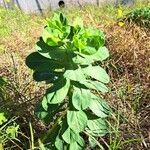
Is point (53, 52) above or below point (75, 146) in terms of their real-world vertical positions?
above

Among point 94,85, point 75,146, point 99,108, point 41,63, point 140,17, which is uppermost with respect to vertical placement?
point 41,63

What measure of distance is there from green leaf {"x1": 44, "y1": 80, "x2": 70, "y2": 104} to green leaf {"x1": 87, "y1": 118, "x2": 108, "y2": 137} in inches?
7.3

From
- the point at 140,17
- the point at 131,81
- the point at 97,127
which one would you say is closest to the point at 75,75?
the point at 97,127

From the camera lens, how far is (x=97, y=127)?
7.04 ft

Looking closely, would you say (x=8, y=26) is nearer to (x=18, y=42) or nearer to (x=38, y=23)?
(x=38, y=23)

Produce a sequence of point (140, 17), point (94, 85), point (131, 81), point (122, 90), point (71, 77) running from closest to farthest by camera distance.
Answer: point (71, 77) → point (94, 85) → point (122, 90) → point (131, 81) → point (140, 17)

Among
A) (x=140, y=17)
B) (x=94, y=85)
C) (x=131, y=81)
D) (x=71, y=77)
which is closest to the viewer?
(x=71, y=77)

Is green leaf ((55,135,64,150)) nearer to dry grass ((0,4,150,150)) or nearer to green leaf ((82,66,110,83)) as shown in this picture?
dry grass ((0,4,150,150))

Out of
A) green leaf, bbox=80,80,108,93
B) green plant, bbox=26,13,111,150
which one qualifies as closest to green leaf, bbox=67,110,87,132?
green plant, bbox=26,13,111,150

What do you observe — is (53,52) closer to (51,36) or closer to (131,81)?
(51,36)

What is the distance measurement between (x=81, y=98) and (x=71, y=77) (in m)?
0.11

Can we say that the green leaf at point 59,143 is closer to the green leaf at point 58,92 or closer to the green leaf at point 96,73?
the green leaf at point 58,92

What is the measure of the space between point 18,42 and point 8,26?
131 centimetres

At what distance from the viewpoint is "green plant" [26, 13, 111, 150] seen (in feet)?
6.73
